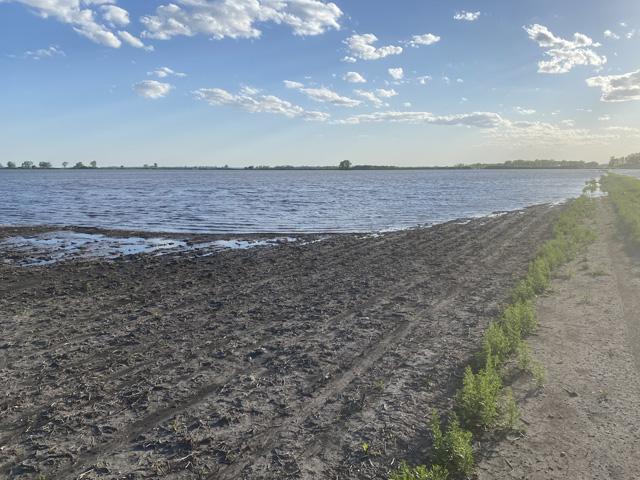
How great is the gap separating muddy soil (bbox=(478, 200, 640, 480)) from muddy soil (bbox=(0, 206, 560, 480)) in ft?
3.83

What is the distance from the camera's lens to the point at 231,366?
8305 millimetres

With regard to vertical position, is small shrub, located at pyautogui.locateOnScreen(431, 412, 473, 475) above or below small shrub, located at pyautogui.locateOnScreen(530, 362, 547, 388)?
above

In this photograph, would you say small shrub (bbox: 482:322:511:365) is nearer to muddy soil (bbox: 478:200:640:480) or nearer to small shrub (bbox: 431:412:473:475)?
muddy soil (bbox: 478:200:640:480)

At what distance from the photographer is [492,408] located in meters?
6.27

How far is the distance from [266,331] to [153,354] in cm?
237

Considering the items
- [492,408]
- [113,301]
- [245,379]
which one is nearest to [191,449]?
[245,379]

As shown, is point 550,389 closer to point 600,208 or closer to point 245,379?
point 245,379

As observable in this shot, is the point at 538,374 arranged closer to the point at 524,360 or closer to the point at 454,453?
the point at 524,360

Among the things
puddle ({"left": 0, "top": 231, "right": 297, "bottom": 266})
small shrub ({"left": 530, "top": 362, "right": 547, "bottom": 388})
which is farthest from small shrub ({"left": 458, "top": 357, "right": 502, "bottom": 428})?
puddle ({"left": 0, "top": 231, "right": 297, "bottom": 266})

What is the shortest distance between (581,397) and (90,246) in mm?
21184

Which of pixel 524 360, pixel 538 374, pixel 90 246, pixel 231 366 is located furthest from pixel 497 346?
pixel 90 246

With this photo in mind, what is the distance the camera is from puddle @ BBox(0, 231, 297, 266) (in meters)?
19.7

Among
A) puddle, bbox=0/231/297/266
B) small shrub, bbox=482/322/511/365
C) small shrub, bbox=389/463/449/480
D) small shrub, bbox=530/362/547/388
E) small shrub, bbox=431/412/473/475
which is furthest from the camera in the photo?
puddle, bbox=0/231/297/266

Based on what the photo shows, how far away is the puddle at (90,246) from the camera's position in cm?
1967
